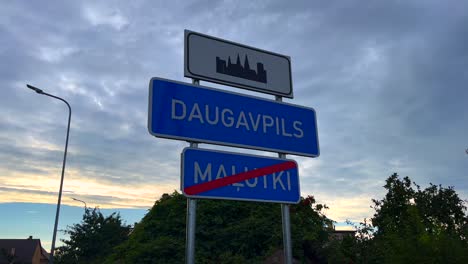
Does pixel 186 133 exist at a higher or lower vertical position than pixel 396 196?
lower

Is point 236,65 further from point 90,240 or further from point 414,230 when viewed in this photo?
point 90,240

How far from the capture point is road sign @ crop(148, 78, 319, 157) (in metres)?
3.56

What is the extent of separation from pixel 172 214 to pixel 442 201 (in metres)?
16.4

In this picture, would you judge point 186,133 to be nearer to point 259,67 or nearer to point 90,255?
point 259,67

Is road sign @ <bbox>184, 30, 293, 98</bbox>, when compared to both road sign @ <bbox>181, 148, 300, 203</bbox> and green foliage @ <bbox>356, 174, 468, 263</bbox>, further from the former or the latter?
green foliage @ <bbox>356, 174, 468, 263</bbox>

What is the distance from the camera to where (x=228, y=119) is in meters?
3.90

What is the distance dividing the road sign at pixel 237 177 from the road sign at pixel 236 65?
85cm

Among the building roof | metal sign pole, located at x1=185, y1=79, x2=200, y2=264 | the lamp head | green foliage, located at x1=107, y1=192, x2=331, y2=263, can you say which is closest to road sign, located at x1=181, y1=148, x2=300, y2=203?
metal sign pole, located at x1=185, y1=79, x2=200, y2=264

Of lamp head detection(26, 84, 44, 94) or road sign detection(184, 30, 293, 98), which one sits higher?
lamp head detection(26, 84, 44, 94)

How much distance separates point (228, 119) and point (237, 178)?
1.98 ft

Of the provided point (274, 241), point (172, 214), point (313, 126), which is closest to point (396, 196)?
point (274, 241)

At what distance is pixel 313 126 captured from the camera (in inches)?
177

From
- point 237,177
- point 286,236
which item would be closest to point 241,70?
point 237,177

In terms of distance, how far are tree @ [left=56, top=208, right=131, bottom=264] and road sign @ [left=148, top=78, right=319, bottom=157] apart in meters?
31.1
